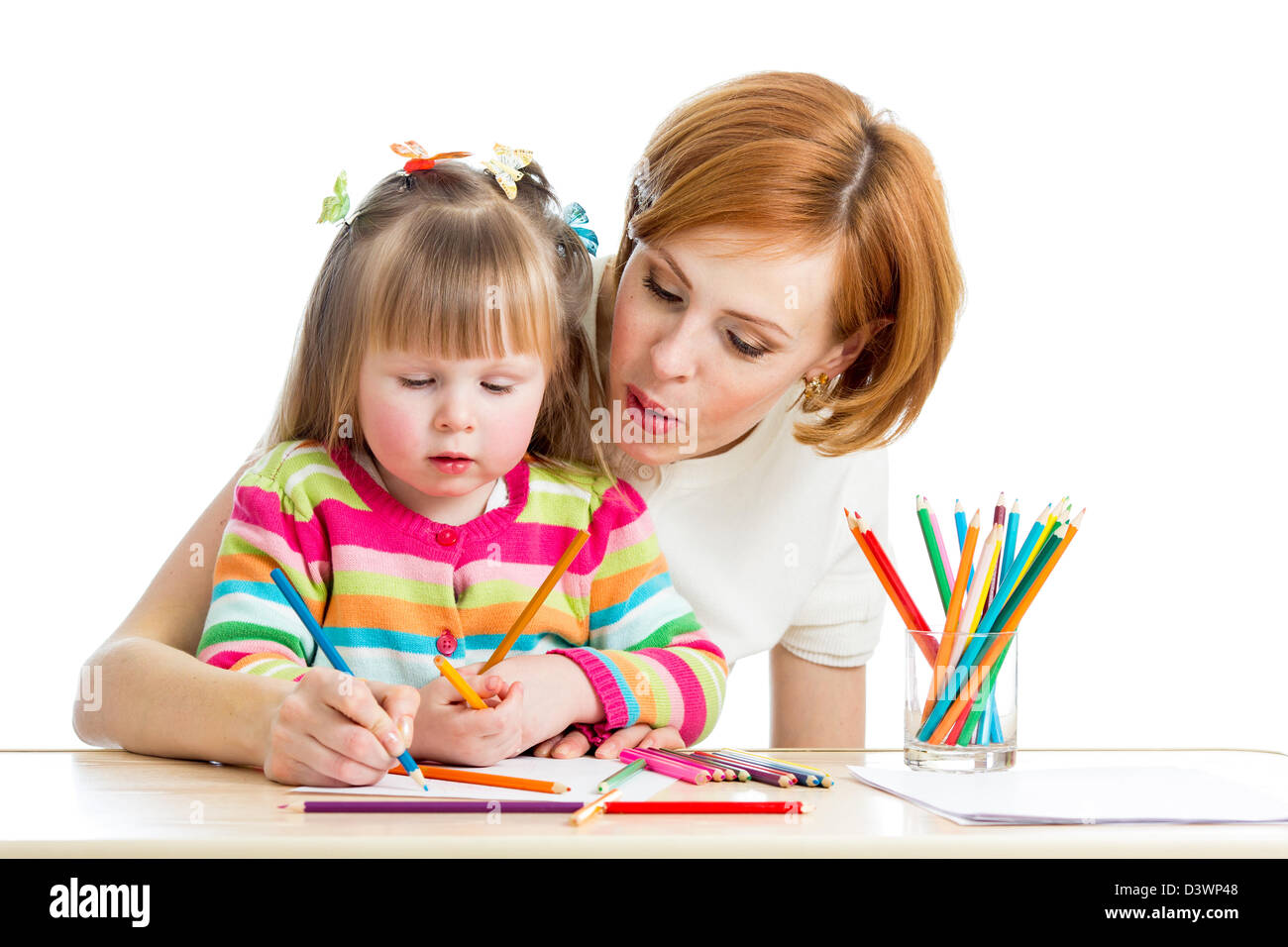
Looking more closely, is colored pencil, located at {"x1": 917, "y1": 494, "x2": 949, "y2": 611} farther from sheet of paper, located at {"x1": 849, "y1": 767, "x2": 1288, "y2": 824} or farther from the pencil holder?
sheet of paper, located at {"x1": 849, "y1": 767, "x2": 1288, "y2": 824}

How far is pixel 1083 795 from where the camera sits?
0.93 metres

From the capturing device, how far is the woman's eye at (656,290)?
1.35 m

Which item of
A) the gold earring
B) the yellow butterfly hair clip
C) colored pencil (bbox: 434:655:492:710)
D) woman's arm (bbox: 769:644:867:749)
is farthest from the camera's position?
woman's arm (bbox: 769:644:867:749)

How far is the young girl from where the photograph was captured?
3.77 ft

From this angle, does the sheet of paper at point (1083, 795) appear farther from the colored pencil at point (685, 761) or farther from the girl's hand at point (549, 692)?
the girl's hand at point (549, 692)

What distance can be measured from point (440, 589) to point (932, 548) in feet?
1.46

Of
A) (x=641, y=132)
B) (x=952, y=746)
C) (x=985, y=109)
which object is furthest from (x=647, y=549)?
(x=985, y=109)

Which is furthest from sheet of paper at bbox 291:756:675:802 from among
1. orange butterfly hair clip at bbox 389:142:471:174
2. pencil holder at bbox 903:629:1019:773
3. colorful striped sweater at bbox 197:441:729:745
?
orange butterfly hair clip at bbox 389:142:471:174

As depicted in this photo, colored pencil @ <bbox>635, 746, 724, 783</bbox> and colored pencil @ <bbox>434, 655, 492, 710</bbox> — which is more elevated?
colored pencil @ <bbox>434, 655, 492, 710</bbox>

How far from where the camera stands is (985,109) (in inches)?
92.1

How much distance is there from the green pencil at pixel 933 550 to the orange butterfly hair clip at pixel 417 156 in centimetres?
56

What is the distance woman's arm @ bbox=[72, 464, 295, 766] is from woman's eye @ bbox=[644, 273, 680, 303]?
518 mm

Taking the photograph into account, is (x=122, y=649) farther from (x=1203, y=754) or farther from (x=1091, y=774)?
(x=1203, y=754)
